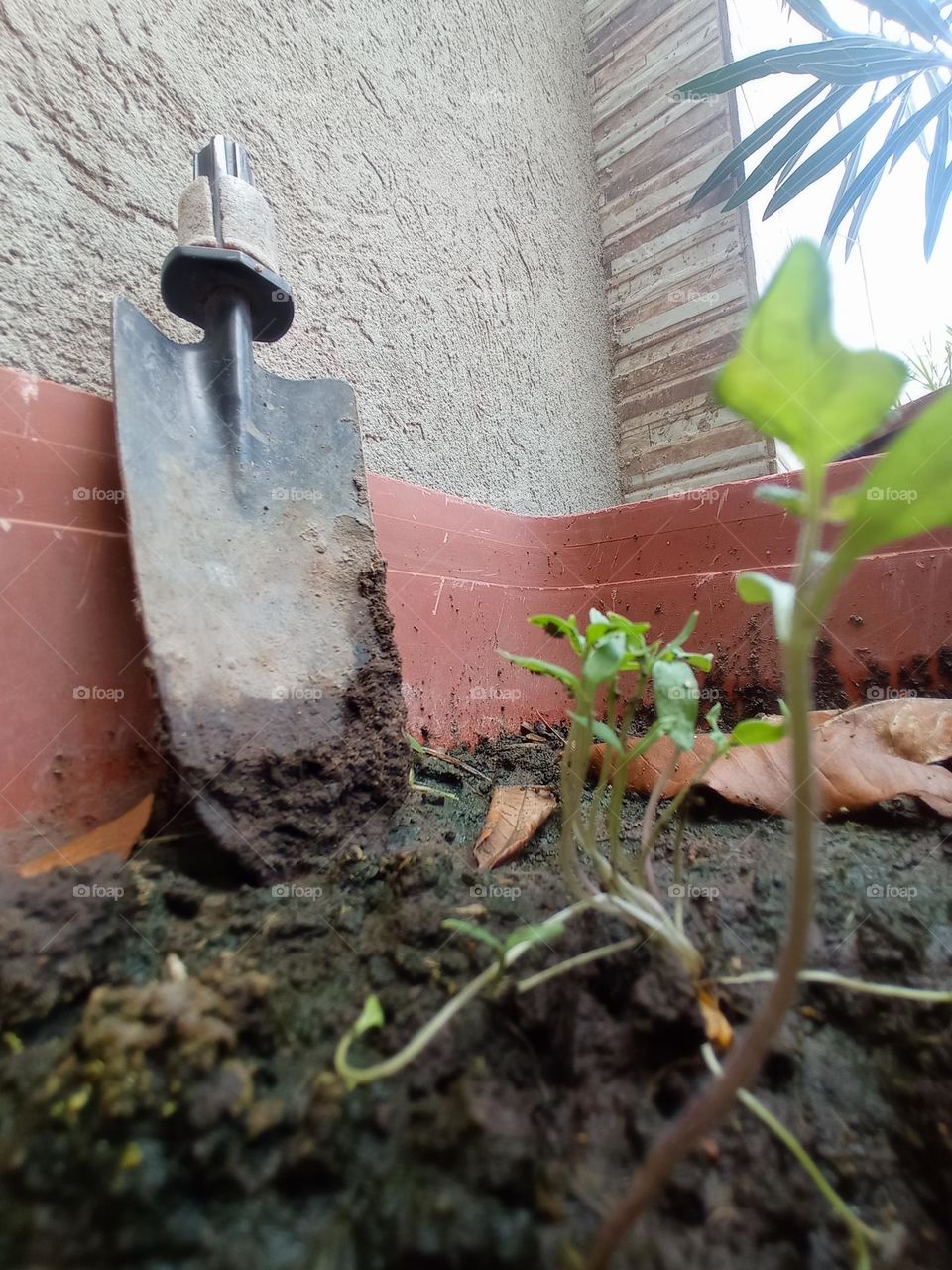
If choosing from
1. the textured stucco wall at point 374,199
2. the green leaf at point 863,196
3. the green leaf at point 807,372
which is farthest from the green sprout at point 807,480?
the green leaf at point 863,196

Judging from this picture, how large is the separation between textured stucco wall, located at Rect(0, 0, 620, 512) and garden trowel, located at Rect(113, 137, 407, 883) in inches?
8.0

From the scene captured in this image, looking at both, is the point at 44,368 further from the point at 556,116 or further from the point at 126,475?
the point at 556,116

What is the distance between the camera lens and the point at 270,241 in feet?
3.21

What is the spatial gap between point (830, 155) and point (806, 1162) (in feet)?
9.55

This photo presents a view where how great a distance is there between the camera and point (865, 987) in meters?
0.46

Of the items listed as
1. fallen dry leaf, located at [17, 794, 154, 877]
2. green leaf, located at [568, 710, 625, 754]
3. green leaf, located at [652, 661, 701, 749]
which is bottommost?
fallen dry leaf, located at [17, 794, 154, 877]

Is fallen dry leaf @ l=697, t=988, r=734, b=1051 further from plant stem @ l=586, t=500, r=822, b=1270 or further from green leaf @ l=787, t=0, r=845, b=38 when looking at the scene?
green leaf @ l=787, t=0, r=845, b=38

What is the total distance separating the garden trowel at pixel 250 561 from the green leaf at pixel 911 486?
639mm

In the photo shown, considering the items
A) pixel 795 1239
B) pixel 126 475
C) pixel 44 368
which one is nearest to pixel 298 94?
pixel 44 368

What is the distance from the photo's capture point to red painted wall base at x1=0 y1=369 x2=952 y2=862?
71 cm

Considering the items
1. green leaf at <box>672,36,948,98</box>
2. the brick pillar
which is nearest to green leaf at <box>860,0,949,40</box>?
green leaf at <box>672,36,948,98</box>

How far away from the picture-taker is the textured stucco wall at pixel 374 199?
97cm

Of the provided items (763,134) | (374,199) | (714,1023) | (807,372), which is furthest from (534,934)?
(763,134)

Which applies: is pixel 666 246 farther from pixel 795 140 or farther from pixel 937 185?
pixel 937 185
